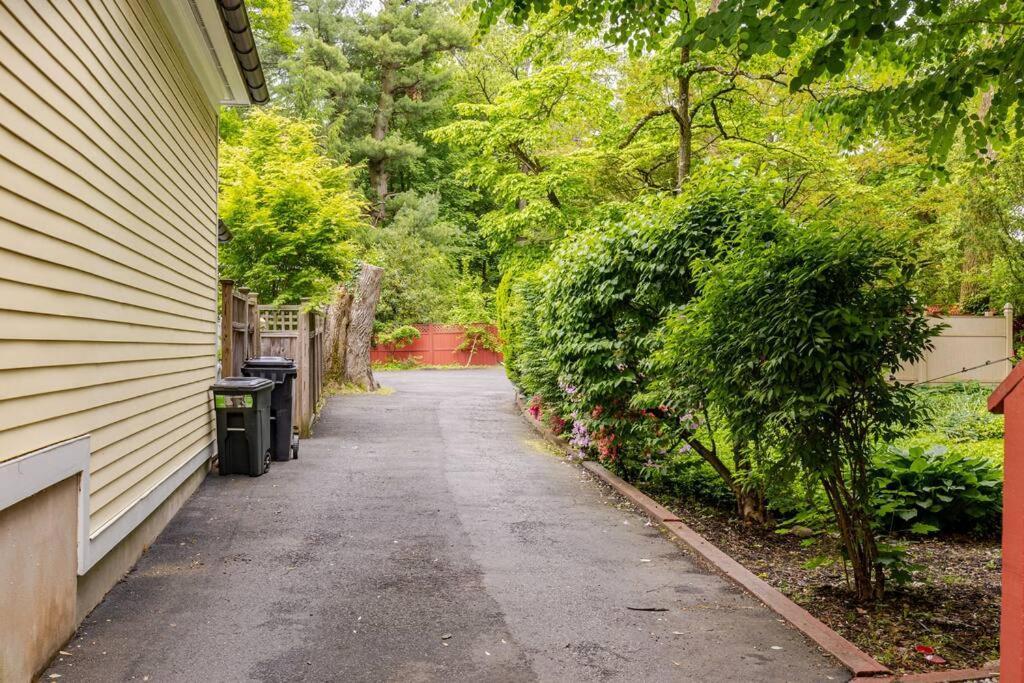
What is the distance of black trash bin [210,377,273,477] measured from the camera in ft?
30.1

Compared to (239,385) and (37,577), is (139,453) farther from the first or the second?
(239,385)

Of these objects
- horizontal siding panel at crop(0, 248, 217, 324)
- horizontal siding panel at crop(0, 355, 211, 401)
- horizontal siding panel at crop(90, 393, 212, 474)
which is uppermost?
horizontal siding panel at crop(0, 248, 217, 324)

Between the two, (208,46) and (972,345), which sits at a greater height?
(208,46)

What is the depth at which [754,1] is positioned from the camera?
468 cm

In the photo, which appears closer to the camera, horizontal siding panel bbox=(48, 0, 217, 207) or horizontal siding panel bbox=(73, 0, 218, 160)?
horizontal siding panel bbox=(48, 0, 217, 207)

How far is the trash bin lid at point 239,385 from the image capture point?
9125 mm

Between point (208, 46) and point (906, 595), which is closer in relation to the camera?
point (906, 595)

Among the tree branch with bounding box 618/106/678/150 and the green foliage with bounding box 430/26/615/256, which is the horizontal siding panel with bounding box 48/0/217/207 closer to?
the green foliage with bounding box 430/26/615/256

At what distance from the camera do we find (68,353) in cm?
446

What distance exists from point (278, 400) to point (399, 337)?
26374mm

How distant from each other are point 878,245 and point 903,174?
68.4 ft

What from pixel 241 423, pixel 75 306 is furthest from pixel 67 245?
pixel 241 423

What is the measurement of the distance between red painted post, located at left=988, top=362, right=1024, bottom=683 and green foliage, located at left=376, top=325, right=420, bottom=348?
3365cm

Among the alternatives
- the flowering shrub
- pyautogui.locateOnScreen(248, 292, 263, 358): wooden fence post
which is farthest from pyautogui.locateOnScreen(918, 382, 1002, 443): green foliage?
pyautogui.locateOnScreen(248, 292, 263, 358): wooden fence post
